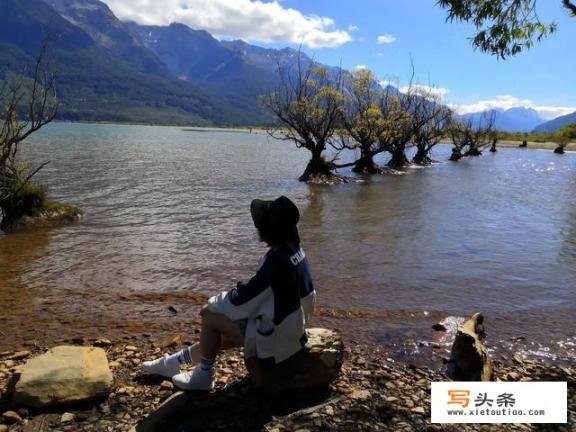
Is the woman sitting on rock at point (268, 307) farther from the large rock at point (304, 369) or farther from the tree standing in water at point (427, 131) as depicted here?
the tree standing in water at point (427, 131)

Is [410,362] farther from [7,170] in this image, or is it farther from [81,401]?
[7,170]

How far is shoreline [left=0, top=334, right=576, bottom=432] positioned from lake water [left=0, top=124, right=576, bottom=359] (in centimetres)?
100

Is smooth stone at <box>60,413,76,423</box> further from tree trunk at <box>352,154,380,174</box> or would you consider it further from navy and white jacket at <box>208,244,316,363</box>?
tree trunk at <box>352,154,380,174</box>

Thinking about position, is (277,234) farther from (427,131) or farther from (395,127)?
(427,131)

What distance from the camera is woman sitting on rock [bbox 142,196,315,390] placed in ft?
15.8

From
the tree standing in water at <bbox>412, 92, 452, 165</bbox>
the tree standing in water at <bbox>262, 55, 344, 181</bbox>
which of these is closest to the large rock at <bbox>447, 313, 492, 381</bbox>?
the tree standing in water at <bbox>262, 55, 344, 181</bbox>

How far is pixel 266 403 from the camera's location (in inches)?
200

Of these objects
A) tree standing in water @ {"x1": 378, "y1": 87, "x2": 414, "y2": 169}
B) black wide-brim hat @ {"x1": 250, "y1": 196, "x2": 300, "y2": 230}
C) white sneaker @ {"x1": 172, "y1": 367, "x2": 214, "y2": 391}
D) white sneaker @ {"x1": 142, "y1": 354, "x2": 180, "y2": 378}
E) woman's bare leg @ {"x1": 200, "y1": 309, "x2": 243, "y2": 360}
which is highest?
tree standing in water @ {"x1": 378, "y1": 87, "x2": 414, "y2": 169}

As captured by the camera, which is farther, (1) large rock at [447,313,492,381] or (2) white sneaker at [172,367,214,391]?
Result: (1) large rock at [447,313,492,381]

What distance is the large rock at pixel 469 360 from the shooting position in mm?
5831

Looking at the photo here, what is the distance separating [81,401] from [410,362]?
159 inches

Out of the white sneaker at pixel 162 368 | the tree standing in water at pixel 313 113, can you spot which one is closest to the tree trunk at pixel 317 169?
the tree standing in water at pixel 313 113

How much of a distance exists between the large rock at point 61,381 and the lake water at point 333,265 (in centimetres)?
216

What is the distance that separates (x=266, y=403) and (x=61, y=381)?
2072 mm
